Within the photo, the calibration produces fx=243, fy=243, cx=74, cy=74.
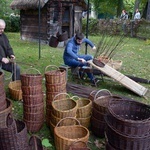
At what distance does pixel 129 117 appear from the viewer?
3295 mm

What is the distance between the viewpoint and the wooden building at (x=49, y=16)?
11562mm

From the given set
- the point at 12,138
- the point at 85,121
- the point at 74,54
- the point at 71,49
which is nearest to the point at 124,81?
the point at 74,54

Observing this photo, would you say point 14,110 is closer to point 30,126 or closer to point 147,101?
point 30,126

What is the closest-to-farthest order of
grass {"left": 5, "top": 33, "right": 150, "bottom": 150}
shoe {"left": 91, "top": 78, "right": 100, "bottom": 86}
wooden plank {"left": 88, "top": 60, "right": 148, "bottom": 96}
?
1. grass {"left": 5, "top": 33, "right": 150, "bottom": 150}
2. wooden plank {"left": 88, "top": 60, "right": 148, "bottom": 96}
3. shoe {"left": 91, "top": 78, "right": 100, "bottom": 86}

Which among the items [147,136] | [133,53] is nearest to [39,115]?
[147,136]

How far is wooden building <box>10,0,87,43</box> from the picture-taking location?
1156 centimetres

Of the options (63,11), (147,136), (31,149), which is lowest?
(31,149)

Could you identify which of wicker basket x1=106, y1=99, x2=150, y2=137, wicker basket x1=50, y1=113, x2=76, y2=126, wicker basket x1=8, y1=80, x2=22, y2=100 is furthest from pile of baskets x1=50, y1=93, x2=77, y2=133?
wicker basket x1=8, y1=80, x2=22, y2=100

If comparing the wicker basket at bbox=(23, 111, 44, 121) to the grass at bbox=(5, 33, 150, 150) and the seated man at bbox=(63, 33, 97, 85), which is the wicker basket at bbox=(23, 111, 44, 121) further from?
the seated man at bbox=(63, 33, 97, 85)

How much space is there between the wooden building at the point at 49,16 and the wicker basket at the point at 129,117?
8673 millimetres

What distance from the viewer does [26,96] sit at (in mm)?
3570

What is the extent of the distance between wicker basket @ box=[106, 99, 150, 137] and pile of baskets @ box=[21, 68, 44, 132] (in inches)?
43.2

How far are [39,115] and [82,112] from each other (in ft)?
2.14

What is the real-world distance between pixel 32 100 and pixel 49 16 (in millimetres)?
8635
